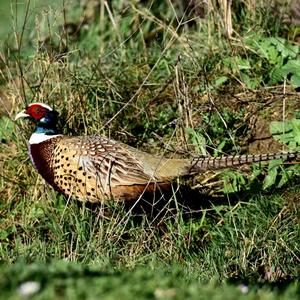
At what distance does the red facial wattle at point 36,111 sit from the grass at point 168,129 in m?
0.36

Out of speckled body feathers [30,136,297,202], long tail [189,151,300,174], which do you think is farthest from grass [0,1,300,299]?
long tail [189,151,300,174]

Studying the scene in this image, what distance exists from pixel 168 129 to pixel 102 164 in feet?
3.79

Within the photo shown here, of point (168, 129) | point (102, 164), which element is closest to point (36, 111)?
point (102, 164)

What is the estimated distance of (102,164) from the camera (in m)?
6.58

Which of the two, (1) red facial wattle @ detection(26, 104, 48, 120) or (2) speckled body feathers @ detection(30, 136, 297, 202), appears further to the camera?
(1) red facial wattle @ detection(26, 104, 48, 120)

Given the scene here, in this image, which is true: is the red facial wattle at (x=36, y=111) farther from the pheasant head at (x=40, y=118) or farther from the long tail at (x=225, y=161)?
the long tail at (x=225, y=161)

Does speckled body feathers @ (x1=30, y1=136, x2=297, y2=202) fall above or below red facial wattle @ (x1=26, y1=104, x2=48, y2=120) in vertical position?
below

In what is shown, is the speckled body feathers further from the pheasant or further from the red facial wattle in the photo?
the red facial wattle

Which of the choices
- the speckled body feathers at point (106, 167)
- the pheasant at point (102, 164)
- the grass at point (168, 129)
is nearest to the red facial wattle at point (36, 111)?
the pheasant at point (102, 164)

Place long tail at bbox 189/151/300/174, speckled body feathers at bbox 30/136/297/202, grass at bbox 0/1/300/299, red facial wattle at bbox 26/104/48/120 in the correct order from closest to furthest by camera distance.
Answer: grass at bbox 0/1/300/299 < speckled body feathers at bbox 30/136/297/202 < long tail at bbox 189/151/300/174 < red facial wattle at bbox 26/104/48/120

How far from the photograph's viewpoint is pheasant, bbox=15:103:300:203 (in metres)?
6.53

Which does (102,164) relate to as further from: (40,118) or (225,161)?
(225,161)

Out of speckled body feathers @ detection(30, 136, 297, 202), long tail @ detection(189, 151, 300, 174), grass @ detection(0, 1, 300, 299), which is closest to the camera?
grass @ detection(0, 1, 300, 299)

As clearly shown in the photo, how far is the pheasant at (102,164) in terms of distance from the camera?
21.4 ft
